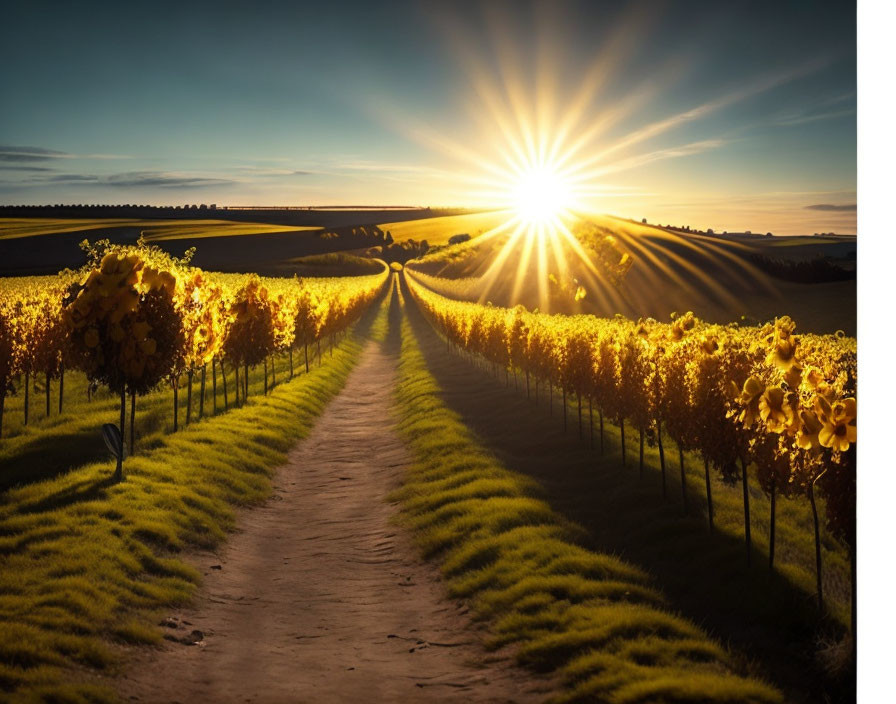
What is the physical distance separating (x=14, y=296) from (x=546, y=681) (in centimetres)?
3683

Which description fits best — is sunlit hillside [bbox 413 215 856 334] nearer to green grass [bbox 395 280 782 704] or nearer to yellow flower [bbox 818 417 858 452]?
green grass [bbox 395 280 782 704]

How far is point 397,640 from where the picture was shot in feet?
44.0

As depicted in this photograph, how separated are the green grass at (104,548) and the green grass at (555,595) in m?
5.46

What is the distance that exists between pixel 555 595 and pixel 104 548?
29.5 ft

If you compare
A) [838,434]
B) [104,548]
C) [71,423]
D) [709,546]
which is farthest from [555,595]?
[71,423]

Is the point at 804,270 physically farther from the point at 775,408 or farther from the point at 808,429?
the point at 808,429

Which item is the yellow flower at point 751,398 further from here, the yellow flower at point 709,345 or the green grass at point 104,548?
the green grass at point 104,548

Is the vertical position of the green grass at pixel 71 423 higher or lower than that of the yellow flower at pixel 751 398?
lower

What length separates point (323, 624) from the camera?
46.1ft

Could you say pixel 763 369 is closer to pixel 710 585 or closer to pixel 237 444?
pixel 710 585

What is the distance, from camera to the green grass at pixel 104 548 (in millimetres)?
11219

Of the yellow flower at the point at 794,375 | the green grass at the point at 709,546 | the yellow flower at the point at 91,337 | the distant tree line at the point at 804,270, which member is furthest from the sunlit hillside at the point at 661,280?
the yellow flower at the point at 91,337

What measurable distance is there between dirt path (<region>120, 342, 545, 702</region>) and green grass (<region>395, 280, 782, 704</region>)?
2.12ft
